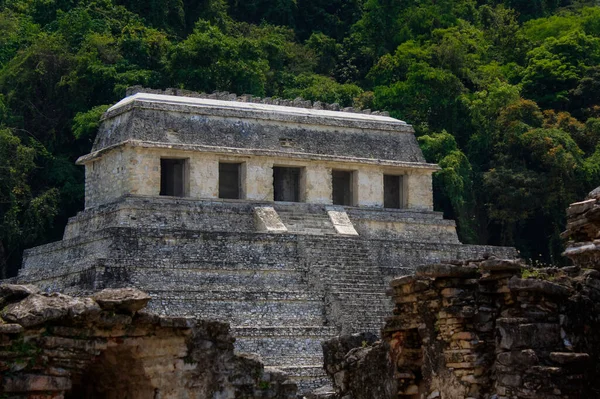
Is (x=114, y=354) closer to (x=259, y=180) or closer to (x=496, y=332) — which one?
(x=496, y=332)

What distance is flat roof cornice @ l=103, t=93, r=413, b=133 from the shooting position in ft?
108

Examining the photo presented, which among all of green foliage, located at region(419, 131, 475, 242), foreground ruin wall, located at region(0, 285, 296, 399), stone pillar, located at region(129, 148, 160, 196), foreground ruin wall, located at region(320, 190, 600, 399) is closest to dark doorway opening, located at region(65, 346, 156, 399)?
foreground ruin wall, located at region(0, 285, 296, 399)

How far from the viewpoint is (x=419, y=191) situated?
117ft

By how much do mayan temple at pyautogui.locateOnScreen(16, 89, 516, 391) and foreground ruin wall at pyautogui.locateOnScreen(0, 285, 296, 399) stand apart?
916cm

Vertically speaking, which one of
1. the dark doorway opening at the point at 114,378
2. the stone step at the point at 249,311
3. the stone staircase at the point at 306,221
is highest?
the stone staircase at the point at 306,221

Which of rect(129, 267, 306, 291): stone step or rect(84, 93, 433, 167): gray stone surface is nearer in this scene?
rect(129, 267, 306, 291): stone step

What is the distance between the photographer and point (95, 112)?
1503 inches

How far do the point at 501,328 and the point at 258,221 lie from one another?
56.3ft

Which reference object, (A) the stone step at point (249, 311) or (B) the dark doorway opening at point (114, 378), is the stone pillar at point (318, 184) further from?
(B) the dark doorway opening at point (114, 378)

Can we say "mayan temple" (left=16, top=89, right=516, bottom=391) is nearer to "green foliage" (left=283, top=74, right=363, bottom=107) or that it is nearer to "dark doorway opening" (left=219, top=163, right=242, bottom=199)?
"dark doorway opening" (left=219, top=163, right=242, bottom=199)

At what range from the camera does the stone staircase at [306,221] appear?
3238cm

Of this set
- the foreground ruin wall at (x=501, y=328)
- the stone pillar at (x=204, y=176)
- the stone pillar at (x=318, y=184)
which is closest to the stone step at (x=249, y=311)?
the stone pillar at (x=204, y=176)

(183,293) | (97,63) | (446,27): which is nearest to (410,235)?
(183,293)

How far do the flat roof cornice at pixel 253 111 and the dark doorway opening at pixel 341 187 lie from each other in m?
1.17
